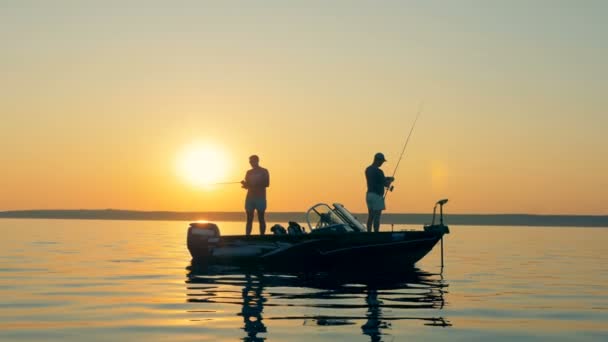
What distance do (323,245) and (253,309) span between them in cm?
849

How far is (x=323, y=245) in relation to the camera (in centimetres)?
2231

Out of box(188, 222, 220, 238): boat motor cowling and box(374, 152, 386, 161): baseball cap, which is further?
box(188, 222, 220, 238): boat motor cowling

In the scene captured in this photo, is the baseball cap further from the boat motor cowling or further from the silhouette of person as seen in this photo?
the boat motor cowling

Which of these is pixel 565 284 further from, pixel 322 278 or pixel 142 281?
pixel 142 281

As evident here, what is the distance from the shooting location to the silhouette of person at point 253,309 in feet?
37.4

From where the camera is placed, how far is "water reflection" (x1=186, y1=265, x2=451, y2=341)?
12.5m

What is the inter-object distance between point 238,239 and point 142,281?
4.24m

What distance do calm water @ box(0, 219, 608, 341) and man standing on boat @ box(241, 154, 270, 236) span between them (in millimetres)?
2184

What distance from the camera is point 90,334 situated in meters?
11.2

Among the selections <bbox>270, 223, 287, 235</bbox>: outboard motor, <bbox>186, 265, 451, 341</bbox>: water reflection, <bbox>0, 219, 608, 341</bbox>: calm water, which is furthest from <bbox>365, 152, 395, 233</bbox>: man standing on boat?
<bbox>270, 223, 287, 235</bbox>: outboard motor

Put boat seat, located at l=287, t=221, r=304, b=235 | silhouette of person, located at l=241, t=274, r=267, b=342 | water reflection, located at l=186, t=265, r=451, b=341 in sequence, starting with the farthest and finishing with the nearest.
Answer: boat seat, located at l=287, t=221, r=304, b=235 → water reflection, located at l=186, t=265, r=451, b=341 → silhouette of person, located at l=241, t=274, r=267, b=342

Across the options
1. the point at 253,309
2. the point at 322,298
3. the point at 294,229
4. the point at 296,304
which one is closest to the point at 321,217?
the point at 294,229

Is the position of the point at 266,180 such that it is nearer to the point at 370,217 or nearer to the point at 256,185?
the point at 256,185

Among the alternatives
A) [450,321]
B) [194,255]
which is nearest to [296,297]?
[450,321]
